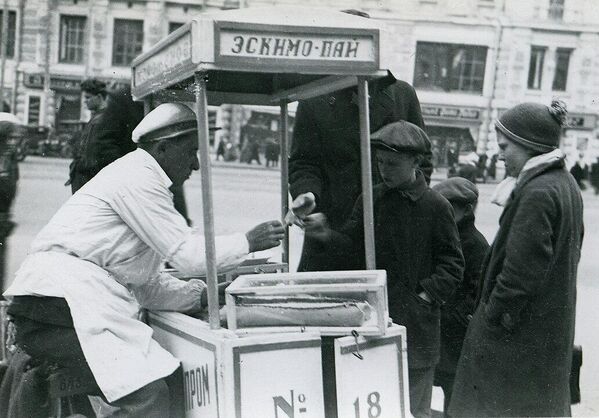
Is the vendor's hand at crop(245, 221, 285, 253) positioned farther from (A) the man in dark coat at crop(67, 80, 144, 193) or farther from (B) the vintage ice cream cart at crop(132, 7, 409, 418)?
(A) the man in dark coat at crop(67, 80, 144, 193)

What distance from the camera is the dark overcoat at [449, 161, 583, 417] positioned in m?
2.66

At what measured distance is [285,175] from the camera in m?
3.77

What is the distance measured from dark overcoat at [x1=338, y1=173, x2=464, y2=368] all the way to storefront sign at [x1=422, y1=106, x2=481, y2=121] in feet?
79.3

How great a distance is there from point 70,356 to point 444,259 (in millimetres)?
1554

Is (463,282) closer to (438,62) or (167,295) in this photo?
(167,295)

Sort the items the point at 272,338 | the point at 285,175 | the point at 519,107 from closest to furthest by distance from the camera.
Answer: the point at 272,338 < the point at 519,107 < the point at 285,175

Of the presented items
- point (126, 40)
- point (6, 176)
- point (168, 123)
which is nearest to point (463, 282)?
point (168, 123)

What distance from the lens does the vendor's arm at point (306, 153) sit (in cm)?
350

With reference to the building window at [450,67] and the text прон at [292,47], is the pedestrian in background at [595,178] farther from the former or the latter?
the text прон at [292,47]

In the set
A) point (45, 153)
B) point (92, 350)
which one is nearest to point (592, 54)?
point (45, 153)

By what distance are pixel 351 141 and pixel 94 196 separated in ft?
4.37

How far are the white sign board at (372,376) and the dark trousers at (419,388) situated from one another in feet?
1.05

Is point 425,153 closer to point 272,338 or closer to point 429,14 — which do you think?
point 272,338

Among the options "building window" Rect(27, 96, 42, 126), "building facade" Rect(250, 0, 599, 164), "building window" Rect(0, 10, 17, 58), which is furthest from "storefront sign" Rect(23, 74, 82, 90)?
"building facade" Rect(250, 0, 599, 164)
